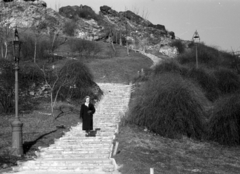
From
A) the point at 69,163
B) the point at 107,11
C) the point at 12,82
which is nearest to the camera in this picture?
the point at 69,163

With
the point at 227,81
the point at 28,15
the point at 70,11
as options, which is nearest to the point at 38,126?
the point at 227,81

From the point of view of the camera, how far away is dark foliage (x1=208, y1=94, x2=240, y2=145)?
1753 centimetres

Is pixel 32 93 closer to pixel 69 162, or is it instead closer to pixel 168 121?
pixel 168 121

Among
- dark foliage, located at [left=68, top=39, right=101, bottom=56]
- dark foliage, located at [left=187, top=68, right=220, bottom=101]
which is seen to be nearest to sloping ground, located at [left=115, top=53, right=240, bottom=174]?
dark foliage, located at [left=187, top=68, right=220, bottom=101]

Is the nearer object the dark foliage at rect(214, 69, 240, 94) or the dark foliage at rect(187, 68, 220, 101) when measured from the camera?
the dark foliage at rect(187, 68, 220, 101)

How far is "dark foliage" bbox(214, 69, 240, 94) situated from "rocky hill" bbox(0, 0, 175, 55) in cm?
3240

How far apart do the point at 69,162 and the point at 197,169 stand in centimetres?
402

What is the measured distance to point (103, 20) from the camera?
9212 cm

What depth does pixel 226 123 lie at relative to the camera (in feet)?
58.3

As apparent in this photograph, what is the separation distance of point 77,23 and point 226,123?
64319 millimetres

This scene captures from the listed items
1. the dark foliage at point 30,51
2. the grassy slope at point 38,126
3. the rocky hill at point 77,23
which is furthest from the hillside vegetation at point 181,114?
the rocky hill at point 77,23

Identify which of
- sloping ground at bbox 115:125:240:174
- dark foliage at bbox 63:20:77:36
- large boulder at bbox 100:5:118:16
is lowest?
sloping ground at bbox 115:125:240:174

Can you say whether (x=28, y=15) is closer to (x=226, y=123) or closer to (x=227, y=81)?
(x=227, y=81)

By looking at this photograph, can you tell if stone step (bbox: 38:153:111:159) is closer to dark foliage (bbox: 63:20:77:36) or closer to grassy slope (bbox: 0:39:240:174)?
grassy slope (bbox: 0:39:240:174)
